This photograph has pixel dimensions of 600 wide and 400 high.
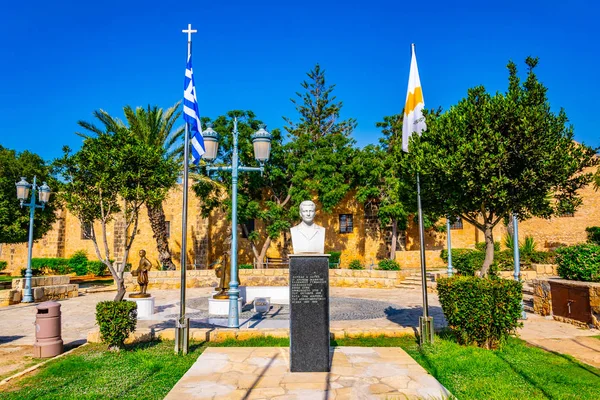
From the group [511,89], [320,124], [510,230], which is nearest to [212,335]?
[511,89]

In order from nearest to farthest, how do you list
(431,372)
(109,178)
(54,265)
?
1. (431,372)
2. (109,178)
3. (54,265)

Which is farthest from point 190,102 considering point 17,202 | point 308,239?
point 17,202

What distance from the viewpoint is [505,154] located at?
6.81m

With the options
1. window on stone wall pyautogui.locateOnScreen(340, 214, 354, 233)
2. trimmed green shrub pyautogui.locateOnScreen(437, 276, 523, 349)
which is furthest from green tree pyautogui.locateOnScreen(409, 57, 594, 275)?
window on stone wall pyautogui.locateOnScreen(340, 214, 354, 233)

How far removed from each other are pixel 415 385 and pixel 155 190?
20.1ft

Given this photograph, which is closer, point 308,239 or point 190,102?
point 308,239

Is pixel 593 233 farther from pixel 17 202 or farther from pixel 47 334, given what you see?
pixel 17 202

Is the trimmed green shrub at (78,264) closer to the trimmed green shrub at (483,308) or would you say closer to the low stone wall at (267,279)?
the low stone wall at (267,279)

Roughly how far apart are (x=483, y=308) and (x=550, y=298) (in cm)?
503

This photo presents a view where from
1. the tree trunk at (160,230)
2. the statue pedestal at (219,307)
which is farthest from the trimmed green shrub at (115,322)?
the tree trunk at (160,230)

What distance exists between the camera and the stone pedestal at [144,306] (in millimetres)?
11125

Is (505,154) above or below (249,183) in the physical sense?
below

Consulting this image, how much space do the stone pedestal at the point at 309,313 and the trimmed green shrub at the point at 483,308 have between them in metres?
2.41

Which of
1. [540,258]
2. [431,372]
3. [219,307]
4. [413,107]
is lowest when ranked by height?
[431,372]
